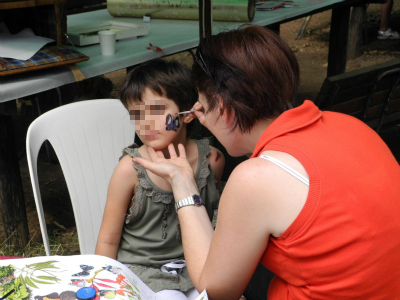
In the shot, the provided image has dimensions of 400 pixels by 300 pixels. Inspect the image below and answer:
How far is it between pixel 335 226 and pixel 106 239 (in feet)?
2.69

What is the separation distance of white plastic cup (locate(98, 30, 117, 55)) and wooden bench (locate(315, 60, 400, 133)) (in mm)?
1181

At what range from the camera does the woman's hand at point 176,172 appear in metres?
1.28

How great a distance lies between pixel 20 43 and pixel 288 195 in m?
1.79

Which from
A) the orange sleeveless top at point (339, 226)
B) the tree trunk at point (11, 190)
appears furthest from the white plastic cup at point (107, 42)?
the orange sleeveless top at point (339, 226)

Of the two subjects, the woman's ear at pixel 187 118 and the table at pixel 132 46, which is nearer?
the woman's ear at pixel 187 118

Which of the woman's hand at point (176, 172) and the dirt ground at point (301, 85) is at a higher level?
the woman's hand at point (176, 172)

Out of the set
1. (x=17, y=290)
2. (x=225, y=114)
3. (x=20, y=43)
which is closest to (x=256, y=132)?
(x=225, y=114)

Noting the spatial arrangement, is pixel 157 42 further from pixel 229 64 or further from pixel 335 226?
pixel 335 226

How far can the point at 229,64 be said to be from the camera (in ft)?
3.76

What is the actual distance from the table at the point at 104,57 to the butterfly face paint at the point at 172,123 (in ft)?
3.08

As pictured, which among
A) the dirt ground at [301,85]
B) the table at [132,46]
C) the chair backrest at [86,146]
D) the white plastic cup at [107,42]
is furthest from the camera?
Result: the dirt ground at [301,85]

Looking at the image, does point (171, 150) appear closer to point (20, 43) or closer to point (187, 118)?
point (187, 118)

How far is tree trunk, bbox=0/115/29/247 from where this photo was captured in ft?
7.93

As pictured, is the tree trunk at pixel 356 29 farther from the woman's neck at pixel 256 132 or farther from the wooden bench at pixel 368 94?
the woman's neck at pixel 256 132
